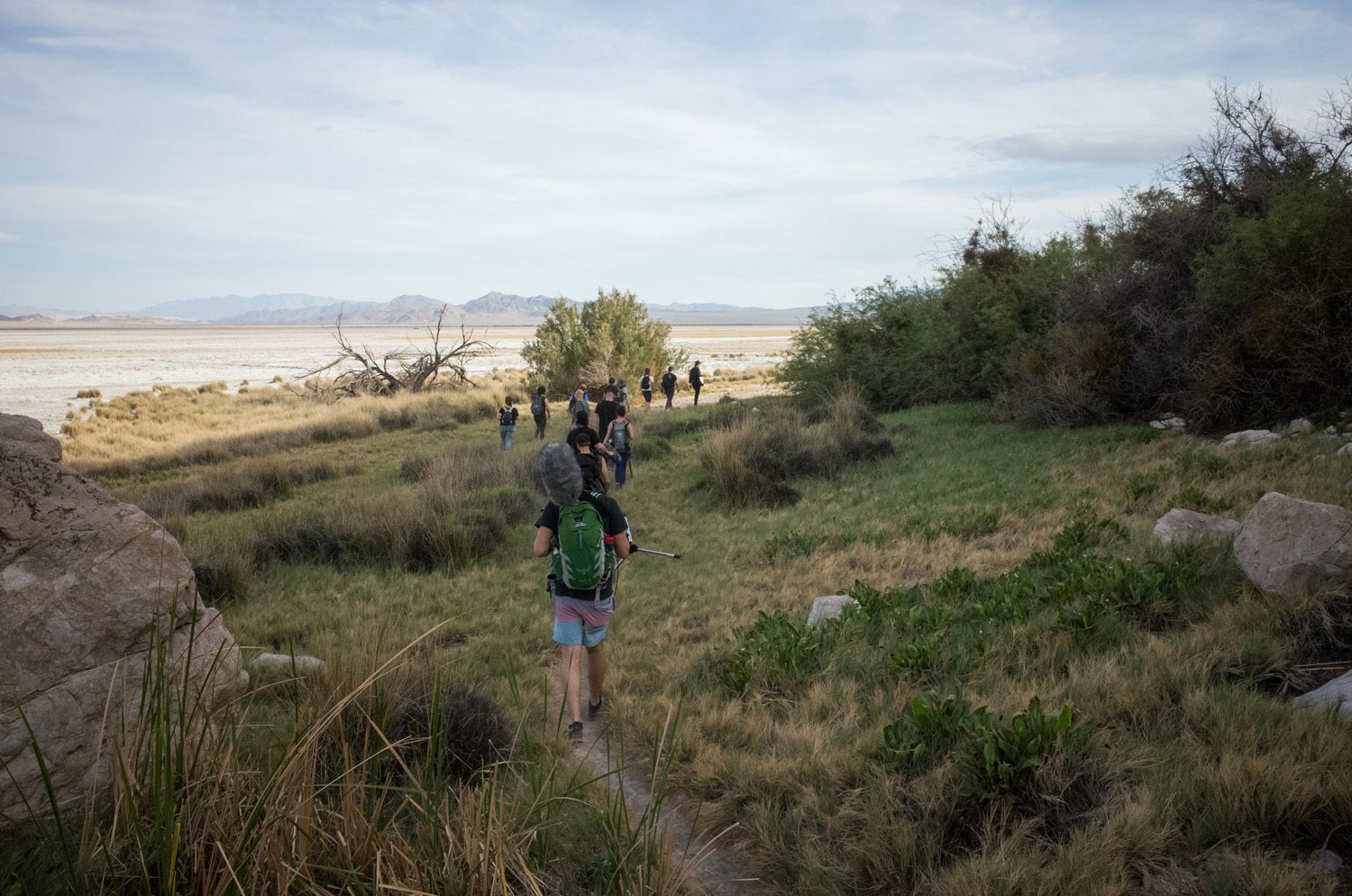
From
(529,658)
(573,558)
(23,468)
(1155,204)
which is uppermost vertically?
(1155,204)

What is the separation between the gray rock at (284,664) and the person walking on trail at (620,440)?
7386mm

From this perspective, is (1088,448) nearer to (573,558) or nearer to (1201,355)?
(1201,355)

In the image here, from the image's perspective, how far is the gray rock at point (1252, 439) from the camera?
988 cm

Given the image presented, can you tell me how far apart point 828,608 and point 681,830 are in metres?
3.06

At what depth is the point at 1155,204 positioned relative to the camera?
48.2 ft

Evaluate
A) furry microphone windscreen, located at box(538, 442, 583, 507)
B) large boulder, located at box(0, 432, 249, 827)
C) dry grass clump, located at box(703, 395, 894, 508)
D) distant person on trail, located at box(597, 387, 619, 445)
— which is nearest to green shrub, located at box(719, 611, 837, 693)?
furry microphone windscreen, located at box(538, 442, 583, 507)

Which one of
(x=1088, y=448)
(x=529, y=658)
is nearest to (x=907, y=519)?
(x=1088, y=448)

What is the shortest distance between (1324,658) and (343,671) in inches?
204

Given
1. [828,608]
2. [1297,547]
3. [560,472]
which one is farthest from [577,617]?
[1297,547]

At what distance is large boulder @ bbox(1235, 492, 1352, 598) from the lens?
15.4 ft

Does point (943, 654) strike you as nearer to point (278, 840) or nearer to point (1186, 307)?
point (278, 840)

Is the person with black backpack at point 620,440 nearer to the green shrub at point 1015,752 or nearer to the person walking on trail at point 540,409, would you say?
the person walking on trail at point 540,409

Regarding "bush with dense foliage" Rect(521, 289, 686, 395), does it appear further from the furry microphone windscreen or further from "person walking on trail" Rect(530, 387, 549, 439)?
the furry microphone windscreen

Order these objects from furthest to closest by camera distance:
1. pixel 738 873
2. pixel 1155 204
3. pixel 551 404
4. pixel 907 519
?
pixel 551 404
pixel 1155 204
pixel 907 519
pixel 738 873
